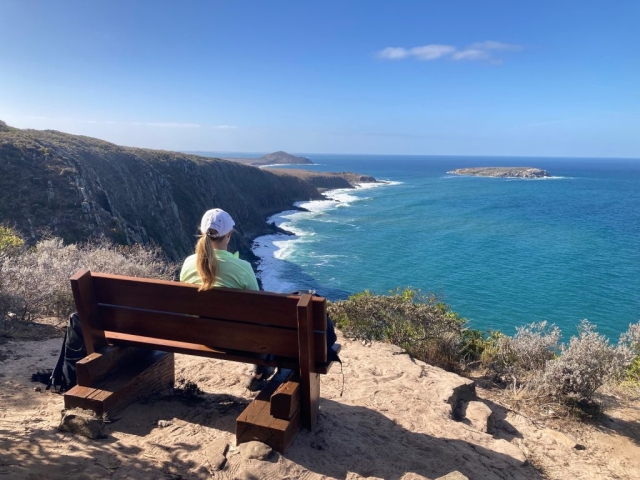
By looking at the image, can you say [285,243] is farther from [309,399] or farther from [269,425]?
[269,425]

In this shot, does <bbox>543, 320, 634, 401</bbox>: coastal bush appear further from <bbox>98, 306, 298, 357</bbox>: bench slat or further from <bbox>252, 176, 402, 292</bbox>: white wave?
<bbox>252, 176, 402, 292</bbox>: white wave

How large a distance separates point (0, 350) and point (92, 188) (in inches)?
920

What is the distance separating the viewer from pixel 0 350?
5.49m

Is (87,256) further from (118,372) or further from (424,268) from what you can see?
(424,268)

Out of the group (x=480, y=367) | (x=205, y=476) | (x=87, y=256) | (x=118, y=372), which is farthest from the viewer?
(x=87, y=256)

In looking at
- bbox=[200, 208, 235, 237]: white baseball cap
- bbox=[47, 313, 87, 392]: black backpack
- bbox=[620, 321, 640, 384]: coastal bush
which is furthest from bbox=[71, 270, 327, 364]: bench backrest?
bbox=[620, 321, 640, 384]: coastal bush

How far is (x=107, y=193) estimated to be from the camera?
28625 millimetres

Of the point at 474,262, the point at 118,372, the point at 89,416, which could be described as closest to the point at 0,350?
A: the point at 118,372

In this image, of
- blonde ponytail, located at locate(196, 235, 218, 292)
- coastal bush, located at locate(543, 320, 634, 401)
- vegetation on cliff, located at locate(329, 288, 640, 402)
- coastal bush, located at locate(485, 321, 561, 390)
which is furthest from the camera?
coastal bush, located at locate(485, 321, 561, 390)

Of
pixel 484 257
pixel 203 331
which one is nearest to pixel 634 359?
pixel 203 331

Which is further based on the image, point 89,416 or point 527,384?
point 527,384

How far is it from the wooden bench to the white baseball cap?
49 centimetres

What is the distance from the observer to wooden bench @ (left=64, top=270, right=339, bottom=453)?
3131mm

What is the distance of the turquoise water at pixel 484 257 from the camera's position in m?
25.1
